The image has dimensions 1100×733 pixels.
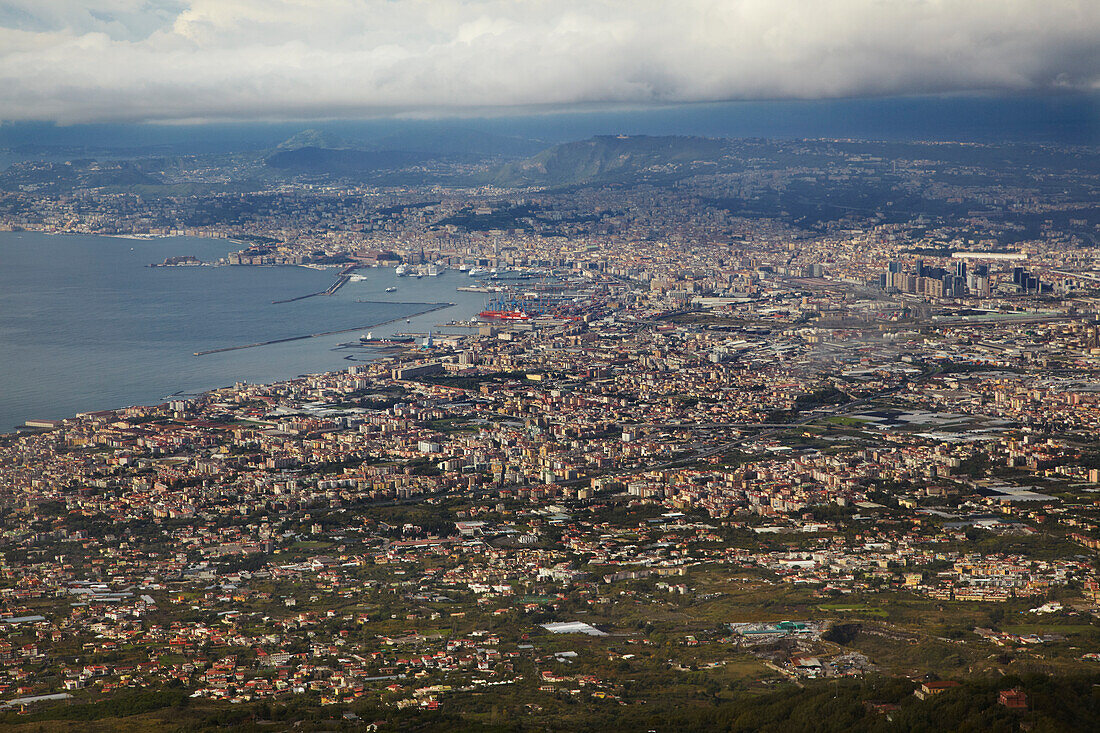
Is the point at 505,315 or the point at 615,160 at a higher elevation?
the point at 615,160

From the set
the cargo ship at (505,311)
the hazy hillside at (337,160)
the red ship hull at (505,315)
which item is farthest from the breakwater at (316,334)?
the hazy hillside at (337,160)

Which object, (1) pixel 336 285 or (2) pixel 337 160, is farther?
(2) pixel 337 160

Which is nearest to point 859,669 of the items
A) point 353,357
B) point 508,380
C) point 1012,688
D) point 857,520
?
point 1012,688

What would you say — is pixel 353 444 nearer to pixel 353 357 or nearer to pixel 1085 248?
pixel 353 357

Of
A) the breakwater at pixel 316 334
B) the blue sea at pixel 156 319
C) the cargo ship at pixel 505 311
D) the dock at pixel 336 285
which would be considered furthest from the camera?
the dock at pixel 336 285

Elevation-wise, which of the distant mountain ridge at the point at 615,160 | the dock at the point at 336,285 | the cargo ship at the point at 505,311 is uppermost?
the distant mountain ridge at the point at 615,160

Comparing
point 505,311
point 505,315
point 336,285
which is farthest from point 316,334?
point 336,285

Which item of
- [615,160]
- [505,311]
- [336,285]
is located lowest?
[336,285]

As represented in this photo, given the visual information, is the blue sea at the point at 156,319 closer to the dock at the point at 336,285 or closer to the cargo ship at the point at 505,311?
the dock at the point at 336,285

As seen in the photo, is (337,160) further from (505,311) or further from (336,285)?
(505,311)
